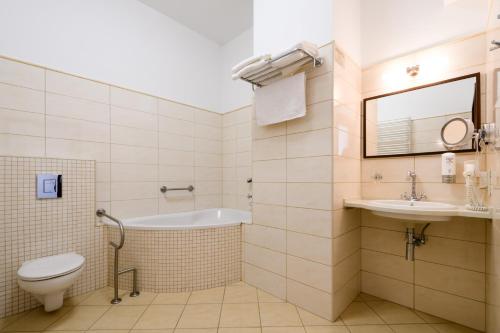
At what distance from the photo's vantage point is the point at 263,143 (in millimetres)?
2070

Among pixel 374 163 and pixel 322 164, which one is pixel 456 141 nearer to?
pixel 374 163

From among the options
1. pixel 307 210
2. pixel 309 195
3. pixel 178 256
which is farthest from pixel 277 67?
pixel 178 256

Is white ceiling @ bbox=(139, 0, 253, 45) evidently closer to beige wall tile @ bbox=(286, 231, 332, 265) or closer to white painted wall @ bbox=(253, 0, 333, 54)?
white painted wall @ bbox=(253, 0, 333, 54)

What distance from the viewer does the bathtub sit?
6.67ft

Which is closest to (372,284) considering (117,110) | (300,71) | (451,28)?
(300,71)

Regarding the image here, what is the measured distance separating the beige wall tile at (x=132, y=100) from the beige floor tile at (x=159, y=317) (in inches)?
76.4

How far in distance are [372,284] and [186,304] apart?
60.8 inches

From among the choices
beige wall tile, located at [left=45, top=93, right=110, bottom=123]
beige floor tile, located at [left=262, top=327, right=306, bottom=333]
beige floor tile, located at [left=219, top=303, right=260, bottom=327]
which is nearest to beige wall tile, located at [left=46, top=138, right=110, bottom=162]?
beige wall tile, located at [left=45, top=93, right=110, bottom=123]

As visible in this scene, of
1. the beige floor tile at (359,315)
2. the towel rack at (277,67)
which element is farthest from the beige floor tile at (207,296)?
the towel rack at (277,67)

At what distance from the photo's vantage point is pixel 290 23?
73.9 inches

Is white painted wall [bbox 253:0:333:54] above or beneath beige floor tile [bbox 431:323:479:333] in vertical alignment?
above

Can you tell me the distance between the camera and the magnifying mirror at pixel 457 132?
4.98ft

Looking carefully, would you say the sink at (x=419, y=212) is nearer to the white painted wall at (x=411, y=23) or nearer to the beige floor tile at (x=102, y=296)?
the white painted wall at (x=411, y=23)

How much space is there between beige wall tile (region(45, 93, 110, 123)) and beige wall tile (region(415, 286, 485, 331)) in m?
3.11
